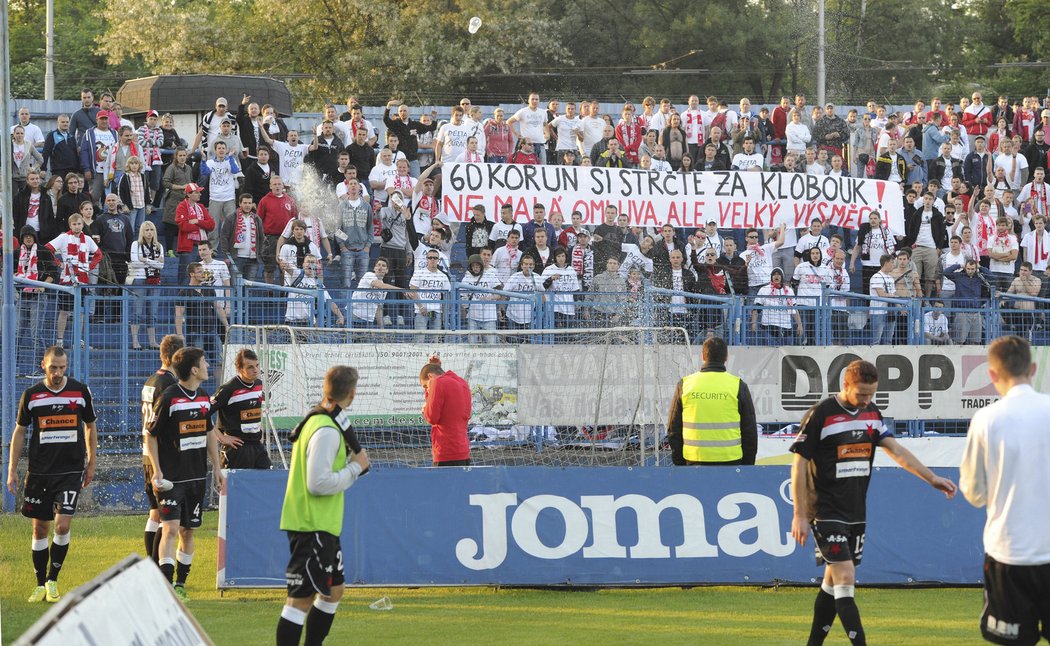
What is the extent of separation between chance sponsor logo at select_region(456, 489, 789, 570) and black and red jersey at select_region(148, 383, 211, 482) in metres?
2.34

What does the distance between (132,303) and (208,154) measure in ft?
15.4

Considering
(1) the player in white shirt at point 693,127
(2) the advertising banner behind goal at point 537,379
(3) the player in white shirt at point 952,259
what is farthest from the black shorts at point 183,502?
(1) the player in white shirt at point 693,127

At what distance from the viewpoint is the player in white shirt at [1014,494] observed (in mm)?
6535

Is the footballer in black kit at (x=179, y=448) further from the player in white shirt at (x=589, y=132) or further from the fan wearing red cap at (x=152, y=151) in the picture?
the player in white shirt at (x=589, y=132)

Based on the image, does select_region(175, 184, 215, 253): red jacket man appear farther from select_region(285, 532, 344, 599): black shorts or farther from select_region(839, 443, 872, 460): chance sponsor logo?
select_region(839, 443, 872, 460): chance sponsor logo

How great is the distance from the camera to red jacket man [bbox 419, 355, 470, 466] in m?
12.6

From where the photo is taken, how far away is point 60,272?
17.8 metres

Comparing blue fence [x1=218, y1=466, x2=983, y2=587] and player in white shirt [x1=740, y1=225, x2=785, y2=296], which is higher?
player in white shirt [x1=740, y1=225, x2=785, y2=296]

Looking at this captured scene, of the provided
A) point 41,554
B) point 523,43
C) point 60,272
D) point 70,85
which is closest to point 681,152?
point 60,272

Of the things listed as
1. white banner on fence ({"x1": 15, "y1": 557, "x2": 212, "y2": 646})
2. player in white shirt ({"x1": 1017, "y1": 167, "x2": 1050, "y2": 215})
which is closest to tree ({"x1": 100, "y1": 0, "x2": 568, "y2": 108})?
player in white shirt ({"x1": 1017, "y1": 167, "x2": 1050, "y2": 215})

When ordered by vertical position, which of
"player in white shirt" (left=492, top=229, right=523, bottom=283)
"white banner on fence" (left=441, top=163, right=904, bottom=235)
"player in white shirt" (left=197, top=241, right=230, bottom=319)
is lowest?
"player in white shirt" (left=197, top=241, right=230, bottom=319)

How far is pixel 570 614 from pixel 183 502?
10.6ft

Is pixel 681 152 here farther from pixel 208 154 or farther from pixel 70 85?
pixel 70 85

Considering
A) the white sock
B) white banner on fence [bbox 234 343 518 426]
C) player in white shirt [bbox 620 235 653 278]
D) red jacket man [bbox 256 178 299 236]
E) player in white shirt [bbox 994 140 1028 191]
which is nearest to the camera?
the white sock
